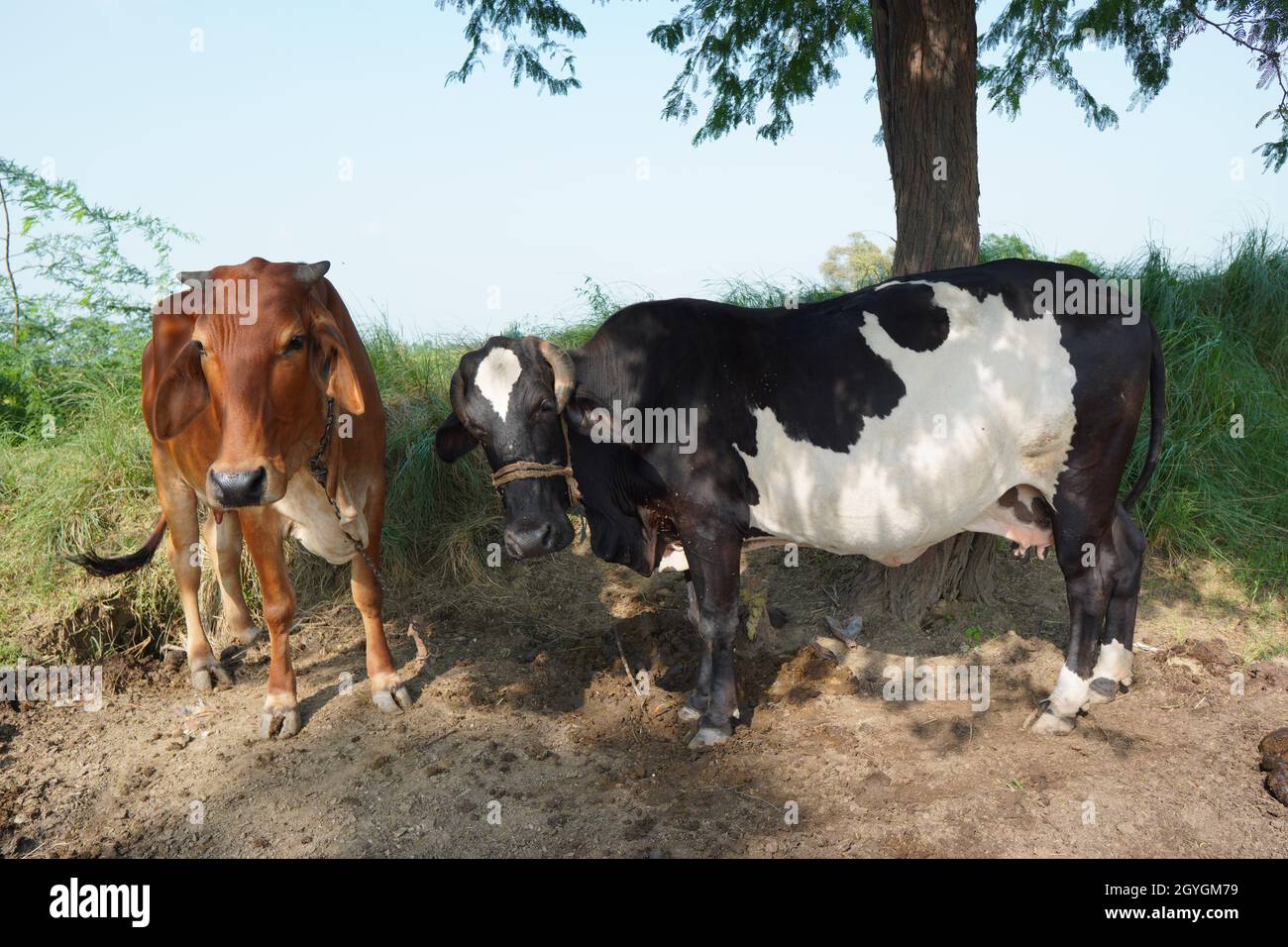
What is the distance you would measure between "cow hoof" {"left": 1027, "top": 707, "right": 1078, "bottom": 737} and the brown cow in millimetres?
3328

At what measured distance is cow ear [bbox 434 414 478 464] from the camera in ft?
14.9

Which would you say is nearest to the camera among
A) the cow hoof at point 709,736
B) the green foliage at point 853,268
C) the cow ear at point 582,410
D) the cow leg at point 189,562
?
the cow ear at point 582,410

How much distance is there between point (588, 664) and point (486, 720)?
29.9 inches

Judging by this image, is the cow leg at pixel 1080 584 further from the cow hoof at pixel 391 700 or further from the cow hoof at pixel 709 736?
the cow hoof at pixel 391 700

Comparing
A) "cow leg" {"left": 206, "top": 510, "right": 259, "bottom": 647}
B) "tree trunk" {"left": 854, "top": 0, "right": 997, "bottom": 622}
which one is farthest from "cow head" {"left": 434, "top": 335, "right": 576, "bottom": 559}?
"tree trunk" {"left": 854, "top": 0, "right": 997, "bottom": 622}

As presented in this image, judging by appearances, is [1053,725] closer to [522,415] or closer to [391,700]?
[522,415]

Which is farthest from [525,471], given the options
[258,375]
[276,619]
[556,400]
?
[276,619]

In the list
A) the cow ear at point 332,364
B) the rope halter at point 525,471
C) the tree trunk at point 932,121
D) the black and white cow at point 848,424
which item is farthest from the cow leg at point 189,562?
the tree trunk at point 932,121

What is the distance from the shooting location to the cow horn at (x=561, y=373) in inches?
163

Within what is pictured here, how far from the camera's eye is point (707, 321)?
4367 mm

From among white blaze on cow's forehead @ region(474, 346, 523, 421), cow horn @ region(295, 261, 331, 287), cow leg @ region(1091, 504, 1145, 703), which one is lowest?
cow leg @ region(1091, 504, 1145, 703)

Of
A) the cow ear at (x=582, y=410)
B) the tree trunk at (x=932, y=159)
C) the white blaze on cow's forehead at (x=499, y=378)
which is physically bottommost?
the cow ear at (x=582, y=410)

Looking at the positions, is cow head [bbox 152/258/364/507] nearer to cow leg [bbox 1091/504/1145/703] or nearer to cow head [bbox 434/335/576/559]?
cow head [bbox 434/335/576/559]

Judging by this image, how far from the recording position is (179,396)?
13.9 feet
